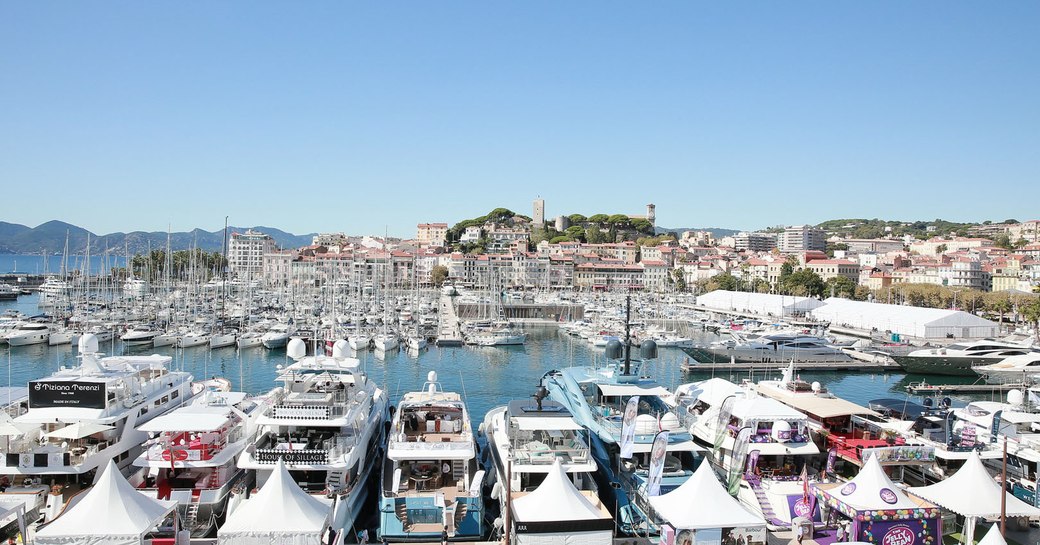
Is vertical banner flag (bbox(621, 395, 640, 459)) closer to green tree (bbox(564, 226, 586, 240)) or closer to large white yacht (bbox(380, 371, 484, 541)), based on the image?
large white yacht (bbox(380, 371, 484, 541))

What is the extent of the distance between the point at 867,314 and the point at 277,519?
202ft

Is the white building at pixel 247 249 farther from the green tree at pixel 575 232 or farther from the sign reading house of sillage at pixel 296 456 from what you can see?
the sign reading house of sillage at pixel 296 456

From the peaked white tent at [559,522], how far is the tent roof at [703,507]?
1214mm

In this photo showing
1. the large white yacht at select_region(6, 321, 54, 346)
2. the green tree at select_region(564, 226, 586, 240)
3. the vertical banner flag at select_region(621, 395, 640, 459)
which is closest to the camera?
the vertical banner flag at select_region(621, 395, 640, 459)

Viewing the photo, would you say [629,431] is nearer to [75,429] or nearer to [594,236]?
[75,429]

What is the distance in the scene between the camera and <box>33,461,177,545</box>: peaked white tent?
10820 millimetres

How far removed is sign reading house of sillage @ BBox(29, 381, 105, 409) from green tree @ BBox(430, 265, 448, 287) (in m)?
102

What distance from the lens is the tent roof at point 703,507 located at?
1180 centimetres

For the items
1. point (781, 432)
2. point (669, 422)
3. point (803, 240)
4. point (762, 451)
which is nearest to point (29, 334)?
point (669, 422)

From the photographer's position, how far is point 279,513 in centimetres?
1144

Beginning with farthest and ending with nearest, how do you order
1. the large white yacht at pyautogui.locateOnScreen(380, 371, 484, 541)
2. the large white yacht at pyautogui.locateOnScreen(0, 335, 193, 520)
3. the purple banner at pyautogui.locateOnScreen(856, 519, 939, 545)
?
the large white yacht at pyautogui.locateOnScreen(0, 335, 193, 520) < the large white yacht at pyautogui.locateOnScreen(380, 371, 484, 541) < the purple banner at pyautogui.locateOnScreen(856, 519, 939, 545)

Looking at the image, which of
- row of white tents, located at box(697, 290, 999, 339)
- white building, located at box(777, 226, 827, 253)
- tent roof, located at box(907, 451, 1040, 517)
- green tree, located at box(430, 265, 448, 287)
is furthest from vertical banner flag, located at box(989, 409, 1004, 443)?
white building, located at box(777, 226, 827, 253)

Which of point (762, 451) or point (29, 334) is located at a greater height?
point (762, 451)

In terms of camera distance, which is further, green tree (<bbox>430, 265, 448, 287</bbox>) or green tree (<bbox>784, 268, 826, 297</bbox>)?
green tree (<bbox>430, 265, 448, 287</bbox>)
